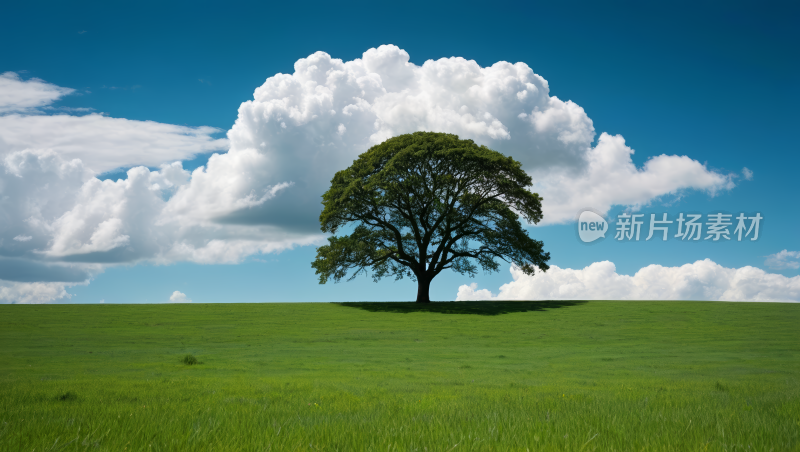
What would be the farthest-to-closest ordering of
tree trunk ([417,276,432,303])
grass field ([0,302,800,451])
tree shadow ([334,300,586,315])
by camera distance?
tree trunk ([417,276,432,303]) < tree shadow ([334,300,586,315]) < grass field ([0,302,800,451])

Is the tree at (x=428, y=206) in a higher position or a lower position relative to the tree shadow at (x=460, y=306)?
higher

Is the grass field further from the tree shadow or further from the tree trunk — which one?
the tree trunk

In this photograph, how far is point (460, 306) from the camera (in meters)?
36.5

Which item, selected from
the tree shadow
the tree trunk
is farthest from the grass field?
the tree trunk

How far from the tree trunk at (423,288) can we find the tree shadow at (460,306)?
89cm

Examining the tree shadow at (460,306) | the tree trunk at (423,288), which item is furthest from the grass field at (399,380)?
the tree trunk at (423,288)

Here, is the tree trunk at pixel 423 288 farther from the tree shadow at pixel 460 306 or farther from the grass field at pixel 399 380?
the grass field at pixel 399 380

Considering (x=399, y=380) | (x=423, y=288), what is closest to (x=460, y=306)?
(x=423, y=288)

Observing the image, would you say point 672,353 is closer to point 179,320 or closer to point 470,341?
point 470,341

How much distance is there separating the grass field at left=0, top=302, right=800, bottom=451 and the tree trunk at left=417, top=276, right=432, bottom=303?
4598 mm

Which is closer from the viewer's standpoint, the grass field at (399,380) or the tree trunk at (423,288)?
the grass field at (399,380)

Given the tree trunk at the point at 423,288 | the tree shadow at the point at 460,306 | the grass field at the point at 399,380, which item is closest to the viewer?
the grass field at the point at 399,380

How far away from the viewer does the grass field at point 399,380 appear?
14.7 feet

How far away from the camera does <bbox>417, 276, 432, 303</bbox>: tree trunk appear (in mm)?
38322
